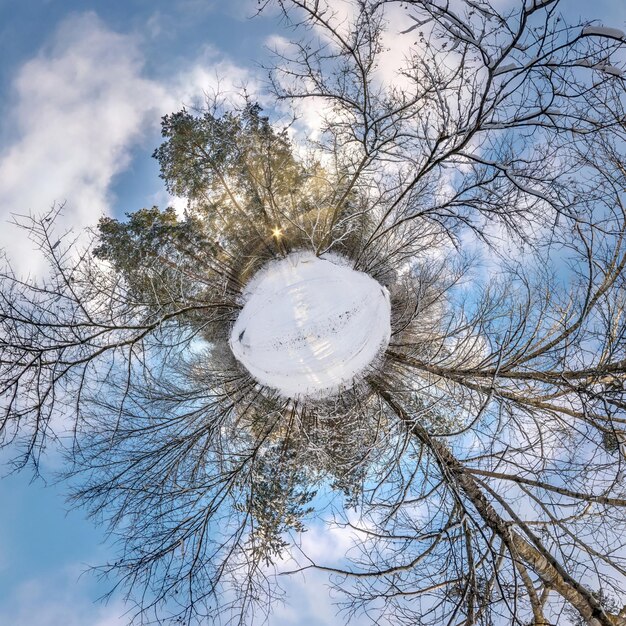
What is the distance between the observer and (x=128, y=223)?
8555 mm

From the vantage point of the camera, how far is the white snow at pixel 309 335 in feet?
25.6

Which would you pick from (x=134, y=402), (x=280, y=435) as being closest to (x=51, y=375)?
(x=134, y=402)

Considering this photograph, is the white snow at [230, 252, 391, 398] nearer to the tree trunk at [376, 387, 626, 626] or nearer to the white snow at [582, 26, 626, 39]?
the tree trunk at [376, 387, 626, 626]

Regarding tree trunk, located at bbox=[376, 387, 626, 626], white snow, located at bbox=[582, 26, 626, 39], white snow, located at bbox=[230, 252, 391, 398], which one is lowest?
tree trunk, located at bbox=[376, 387, 626, 626]

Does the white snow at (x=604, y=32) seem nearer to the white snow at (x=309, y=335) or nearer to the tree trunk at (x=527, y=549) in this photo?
the tree trunk at (x=527, y=549)

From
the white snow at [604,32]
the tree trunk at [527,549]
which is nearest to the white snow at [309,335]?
the tree trunk at [527,549]

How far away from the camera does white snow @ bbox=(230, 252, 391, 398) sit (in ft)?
25.6

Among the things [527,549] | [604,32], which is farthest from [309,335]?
[604,32]

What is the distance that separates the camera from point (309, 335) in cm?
778

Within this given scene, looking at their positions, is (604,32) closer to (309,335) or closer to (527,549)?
(309,335)

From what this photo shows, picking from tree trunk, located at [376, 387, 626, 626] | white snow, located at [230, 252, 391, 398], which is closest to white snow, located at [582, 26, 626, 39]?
tree trunk, located at [376, 387, 626, 626]

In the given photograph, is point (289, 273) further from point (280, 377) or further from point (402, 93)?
point (402, 93)

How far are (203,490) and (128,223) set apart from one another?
5.63 metres

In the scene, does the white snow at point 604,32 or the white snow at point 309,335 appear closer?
the white snow at point 604,32
